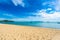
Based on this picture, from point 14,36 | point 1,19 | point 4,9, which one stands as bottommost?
point 14,36

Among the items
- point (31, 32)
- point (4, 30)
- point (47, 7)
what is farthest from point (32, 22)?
point (4, 30)

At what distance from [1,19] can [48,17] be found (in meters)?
0.87

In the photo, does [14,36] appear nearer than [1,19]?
Yes

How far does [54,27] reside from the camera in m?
2.32

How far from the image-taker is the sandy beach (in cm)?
222

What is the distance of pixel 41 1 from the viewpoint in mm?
2346

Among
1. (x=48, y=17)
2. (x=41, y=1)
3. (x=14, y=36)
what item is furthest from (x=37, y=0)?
(x=14, y=36)

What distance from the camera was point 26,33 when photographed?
231 centimetres

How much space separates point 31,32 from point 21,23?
0.86 feet

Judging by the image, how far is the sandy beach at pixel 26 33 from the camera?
2223 mm

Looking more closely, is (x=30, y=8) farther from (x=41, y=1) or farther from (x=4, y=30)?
(x=4, y=30)

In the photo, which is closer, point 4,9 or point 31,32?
point 31,32

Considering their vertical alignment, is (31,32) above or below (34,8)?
below

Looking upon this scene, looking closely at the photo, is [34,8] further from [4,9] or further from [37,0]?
[4,9]
